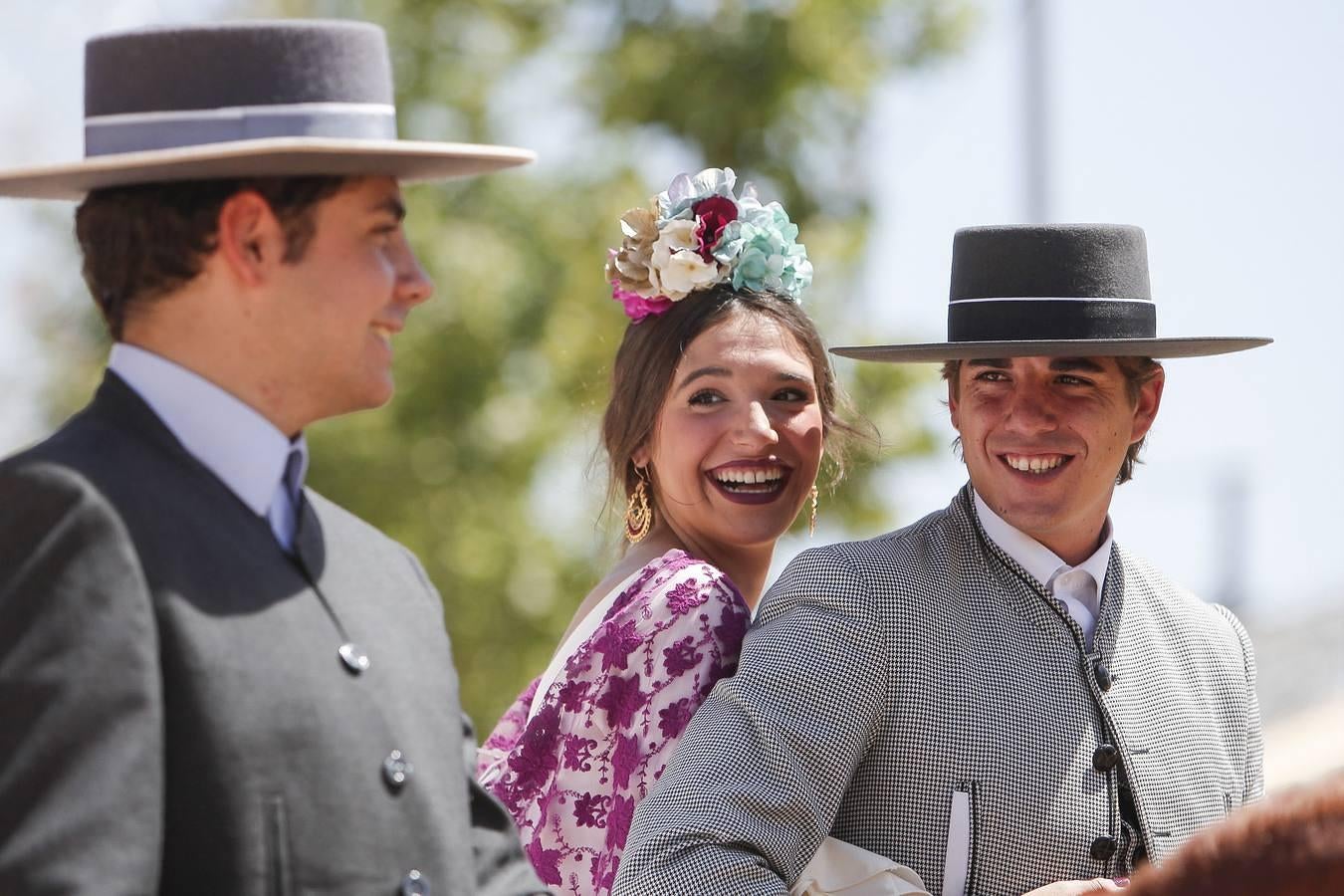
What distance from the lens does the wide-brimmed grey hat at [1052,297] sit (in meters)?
3.20

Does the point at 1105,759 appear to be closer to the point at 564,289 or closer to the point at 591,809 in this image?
the point at 591,809

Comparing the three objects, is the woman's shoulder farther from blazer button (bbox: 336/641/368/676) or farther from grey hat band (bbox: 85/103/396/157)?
grey hat band (bbox: 85/103/396/157)

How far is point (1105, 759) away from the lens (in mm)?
2908

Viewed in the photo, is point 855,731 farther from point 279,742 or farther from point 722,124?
point 722,124

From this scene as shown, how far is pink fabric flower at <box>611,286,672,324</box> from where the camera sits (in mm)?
3650

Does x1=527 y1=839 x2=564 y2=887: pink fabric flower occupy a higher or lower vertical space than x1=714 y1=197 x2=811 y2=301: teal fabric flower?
lower

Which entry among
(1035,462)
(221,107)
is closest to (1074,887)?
(1035,462)

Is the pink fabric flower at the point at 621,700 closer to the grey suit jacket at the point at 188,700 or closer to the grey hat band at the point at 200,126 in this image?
the grey suit jacket at the point at 188,700

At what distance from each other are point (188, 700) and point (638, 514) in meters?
1.92

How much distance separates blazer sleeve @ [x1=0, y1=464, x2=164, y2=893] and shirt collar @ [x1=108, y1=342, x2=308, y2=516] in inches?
6.7

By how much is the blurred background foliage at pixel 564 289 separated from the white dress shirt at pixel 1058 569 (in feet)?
21.4

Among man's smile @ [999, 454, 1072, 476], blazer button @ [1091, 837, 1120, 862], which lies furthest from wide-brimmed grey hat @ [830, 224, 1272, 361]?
blazer button @ [1091, 837, 1120, 862]

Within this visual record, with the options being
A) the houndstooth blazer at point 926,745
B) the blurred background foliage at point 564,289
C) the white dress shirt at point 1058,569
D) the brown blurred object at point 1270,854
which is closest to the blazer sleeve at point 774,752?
the houndstooth blazer at point 926,745

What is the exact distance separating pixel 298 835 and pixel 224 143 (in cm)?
74
